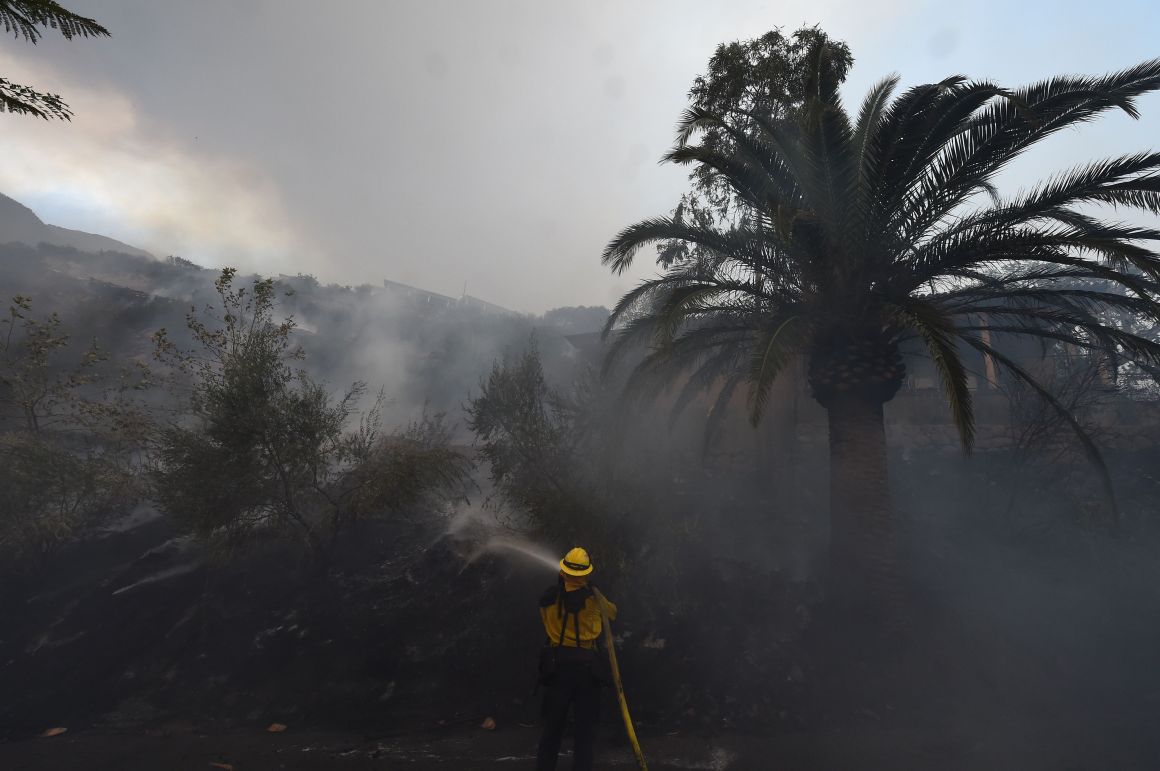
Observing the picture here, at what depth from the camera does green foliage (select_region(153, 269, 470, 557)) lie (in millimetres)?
9461

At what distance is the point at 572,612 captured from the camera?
4895 millimetres

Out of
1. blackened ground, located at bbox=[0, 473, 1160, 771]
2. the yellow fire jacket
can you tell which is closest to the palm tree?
blackened ground, located at bbox=[0, 473, 1160, 771]

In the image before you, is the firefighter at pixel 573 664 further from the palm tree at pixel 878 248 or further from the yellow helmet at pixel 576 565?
the palm tree at pixel 878 248

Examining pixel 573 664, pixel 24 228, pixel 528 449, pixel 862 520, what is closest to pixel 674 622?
pixel 862 520

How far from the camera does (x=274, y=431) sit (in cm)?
975

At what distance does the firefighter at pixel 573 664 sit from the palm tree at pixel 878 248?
2.97 metres

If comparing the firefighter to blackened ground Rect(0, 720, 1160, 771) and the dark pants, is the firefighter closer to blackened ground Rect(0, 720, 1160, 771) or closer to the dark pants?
the dark pants

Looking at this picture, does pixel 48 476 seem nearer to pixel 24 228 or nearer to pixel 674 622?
pixel 674 622

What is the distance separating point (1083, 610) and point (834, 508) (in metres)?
4.44

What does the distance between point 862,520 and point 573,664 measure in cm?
518

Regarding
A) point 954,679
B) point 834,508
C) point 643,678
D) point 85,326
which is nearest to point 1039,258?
point 834,508

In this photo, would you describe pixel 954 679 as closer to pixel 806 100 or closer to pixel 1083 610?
pixel 1083 610

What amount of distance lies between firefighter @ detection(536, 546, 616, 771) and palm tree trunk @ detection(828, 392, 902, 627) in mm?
4668

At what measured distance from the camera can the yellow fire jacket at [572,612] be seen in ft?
16.0
